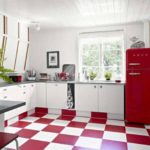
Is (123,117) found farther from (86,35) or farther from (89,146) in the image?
(86,35)

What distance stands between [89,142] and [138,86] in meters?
1.58

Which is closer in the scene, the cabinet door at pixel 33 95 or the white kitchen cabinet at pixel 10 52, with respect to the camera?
the white kitchen cabinet at pixel 10 52

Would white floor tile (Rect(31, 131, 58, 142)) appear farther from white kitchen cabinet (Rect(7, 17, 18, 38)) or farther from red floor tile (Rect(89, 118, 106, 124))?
white kitchen cabinet (Rect(7, 17, 18, 38))

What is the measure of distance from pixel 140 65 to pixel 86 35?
1736 millimetres

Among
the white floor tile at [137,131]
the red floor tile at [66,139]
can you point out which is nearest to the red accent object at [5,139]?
the red floor tile at [66,139]

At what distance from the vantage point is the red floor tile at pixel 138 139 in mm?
2613

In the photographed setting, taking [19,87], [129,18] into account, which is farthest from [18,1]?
[129,18]

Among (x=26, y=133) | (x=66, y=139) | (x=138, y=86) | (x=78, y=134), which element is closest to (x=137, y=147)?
(x=78, y=134)

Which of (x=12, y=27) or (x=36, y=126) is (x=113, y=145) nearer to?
(x=36, y=126)

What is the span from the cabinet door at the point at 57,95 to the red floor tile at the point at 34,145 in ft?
5.26

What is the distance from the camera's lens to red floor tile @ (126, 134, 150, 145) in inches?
103

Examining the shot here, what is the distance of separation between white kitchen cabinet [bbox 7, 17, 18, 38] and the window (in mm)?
1687

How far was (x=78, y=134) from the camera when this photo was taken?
2.93m

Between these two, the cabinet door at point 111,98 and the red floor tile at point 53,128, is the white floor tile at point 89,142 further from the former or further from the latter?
the cabinet door at point 111,98
